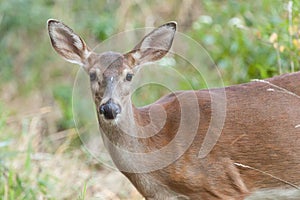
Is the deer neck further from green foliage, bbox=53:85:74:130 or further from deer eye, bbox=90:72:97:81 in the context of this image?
green foliage, bbox=53:85:74:130

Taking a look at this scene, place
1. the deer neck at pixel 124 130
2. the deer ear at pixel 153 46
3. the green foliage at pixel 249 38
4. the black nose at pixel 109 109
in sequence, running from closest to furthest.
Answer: the black nose at pixel 109 109, the deer neck at pixel 124 130, the deer ear at pixel 153 46, the green foliage at pixel 249 38

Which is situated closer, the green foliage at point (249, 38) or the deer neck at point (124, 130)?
the deer neck at point (124, 130)

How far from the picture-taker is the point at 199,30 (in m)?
9.27

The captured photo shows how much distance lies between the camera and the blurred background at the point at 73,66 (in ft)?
24.2

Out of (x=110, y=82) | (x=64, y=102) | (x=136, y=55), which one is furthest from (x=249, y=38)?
(x=110, y=82)

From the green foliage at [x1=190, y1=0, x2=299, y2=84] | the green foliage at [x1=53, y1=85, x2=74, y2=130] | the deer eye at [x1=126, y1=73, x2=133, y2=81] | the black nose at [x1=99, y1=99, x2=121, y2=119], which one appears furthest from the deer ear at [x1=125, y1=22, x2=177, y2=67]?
the green foliage at [x1=53, y1=85, x2=74, y2=130]

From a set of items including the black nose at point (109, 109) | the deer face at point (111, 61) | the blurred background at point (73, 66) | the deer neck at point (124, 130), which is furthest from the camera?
the blurred background at point (73, 66)

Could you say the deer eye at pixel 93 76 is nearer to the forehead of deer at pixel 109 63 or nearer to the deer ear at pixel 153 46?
the forehead of deer at pixel 109 63

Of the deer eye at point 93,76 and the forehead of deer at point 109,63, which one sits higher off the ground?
the forehead of deer at point 109,63

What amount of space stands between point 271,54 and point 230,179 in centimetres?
256

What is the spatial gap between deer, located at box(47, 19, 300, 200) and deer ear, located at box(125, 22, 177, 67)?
86 millimetres

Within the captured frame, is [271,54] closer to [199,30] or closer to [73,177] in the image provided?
[199,30]

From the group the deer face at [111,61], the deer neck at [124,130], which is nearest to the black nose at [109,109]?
the deer face at [111,61]

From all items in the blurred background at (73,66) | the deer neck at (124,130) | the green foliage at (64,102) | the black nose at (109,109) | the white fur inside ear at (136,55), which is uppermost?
the white fur inside ear at (136,55)
